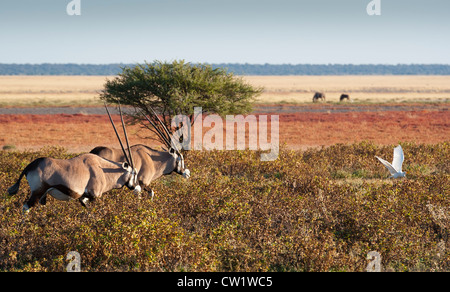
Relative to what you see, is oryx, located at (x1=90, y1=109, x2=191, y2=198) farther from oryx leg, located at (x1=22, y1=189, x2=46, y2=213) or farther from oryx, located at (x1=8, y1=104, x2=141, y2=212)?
oryx leg, located at (x1=22, y1=189, x2=46, y2=213)

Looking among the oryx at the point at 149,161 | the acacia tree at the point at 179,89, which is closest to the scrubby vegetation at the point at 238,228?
the oryx at the point at 149,161

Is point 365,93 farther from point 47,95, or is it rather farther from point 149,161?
point 149,161

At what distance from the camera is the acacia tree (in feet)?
56.7

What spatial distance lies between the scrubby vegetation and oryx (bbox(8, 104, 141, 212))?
494mm

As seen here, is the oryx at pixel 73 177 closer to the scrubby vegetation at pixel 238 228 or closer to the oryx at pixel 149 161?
the scrubby vegetation at pixel 238 228

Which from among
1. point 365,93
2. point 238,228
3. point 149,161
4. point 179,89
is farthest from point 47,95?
point 238,228

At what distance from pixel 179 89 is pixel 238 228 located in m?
8.82

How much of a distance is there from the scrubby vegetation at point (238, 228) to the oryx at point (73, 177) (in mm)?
494

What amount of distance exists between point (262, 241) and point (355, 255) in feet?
4.78

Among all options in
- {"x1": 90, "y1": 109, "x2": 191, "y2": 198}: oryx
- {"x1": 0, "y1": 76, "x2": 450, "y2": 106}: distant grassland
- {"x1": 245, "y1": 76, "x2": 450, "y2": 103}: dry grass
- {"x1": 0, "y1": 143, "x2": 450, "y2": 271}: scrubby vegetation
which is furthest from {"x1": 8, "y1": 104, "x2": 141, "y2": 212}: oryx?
{"x1": 245, "y1": 76, "x2": 450, "y2": 103}: dry grass

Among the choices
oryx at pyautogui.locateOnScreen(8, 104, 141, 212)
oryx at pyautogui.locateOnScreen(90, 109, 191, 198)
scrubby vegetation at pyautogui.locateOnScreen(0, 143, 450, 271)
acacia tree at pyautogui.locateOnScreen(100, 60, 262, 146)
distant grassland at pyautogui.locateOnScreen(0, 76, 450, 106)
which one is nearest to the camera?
scrubby vegetation at pyautogui.locateOnScreen(0, 143, 450, 271)

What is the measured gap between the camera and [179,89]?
56.6 feet

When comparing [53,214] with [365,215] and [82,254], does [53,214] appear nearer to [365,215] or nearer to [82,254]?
[82,254]

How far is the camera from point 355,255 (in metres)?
8.10
